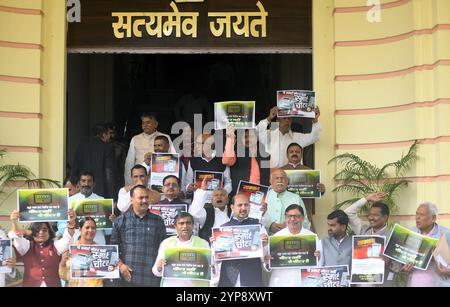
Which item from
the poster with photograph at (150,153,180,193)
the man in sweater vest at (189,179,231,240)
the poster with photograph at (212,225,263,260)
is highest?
the poster with photograph at (150,153,180,193)

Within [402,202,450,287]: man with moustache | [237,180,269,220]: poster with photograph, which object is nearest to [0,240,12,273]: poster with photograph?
[237,180,269,220]: poster with photograph

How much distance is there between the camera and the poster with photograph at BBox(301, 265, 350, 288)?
867 cm

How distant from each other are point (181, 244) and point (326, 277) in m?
1.43

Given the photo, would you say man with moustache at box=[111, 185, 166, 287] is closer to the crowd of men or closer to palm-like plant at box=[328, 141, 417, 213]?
the crowd of men

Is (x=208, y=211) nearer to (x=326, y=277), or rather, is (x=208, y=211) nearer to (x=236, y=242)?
(x=236, y=242)

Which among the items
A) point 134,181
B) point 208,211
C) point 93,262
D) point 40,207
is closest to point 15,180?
point 40,207

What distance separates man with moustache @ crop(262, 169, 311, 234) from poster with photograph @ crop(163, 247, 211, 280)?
91 cm

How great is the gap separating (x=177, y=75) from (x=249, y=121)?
439cm

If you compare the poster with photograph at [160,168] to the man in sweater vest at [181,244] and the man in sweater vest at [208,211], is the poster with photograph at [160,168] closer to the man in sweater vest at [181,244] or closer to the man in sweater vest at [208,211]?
the man in sweater vest at [208,211]

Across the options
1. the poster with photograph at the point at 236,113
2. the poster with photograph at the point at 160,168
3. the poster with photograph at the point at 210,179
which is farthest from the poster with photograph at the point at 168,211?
the poster with photograph at the point at 236,113

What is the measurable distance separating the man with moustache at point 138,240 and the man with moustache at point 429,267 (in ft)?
7.94
